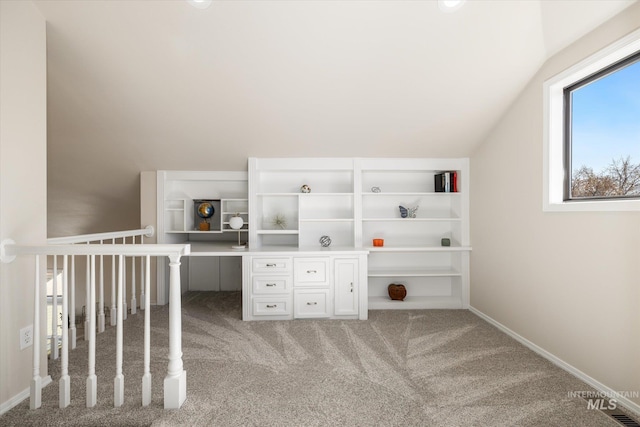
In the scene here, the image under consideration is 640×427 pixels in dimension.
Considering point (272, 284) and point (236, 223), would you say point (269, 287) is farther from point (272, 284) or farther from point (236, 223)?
point (236, 223)

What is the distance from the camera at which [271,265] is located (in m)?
3.44

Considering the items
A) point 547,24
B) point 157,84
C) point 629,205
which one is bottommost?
point 629,205

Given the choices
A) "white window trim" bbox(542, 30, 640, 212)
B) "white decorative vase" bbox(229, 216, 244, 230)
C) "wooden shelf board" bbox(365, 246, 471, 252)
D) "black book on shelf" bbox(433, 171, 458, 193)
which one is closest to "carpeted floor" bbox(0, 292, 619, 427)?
"wooden shelf board" bbox(365, 246, 471, 252)

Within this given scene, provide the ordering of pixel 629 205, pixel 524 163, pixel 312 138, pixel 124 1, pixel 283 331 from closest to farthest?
pixel 629 205 < pixel 124 1 < pixel 524 163 < pixel 283 331 < pixel 312 138

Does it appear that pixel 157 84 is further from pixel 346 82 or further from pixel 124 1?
pixel 346 82

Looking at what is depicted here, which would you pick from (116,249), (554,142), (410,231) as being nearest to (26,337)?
(116,249)

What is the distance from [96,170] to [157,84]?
5.38 feet

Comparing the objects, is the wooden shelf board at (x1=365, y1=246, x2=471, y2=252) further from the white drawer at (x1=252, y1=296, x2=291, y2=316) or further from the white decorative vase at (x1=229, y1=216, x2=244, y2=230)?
the white decorative vase at (x1=229, y1=216, x2=244, y2=230)

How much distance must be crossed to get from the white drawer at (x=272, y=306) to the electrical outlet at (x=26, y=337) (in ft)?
5.68

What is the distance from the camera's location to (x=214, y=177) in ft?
13.1

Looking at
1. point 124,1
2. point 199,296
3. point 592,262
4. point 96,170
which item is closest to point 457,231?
point 592,262

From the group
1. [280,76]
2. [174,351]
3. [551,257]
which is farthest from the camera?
[280,76]

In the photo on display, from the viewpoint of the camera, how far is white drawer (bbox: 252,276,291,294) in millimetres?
3432

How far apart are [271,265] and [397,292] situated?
4.74ft
